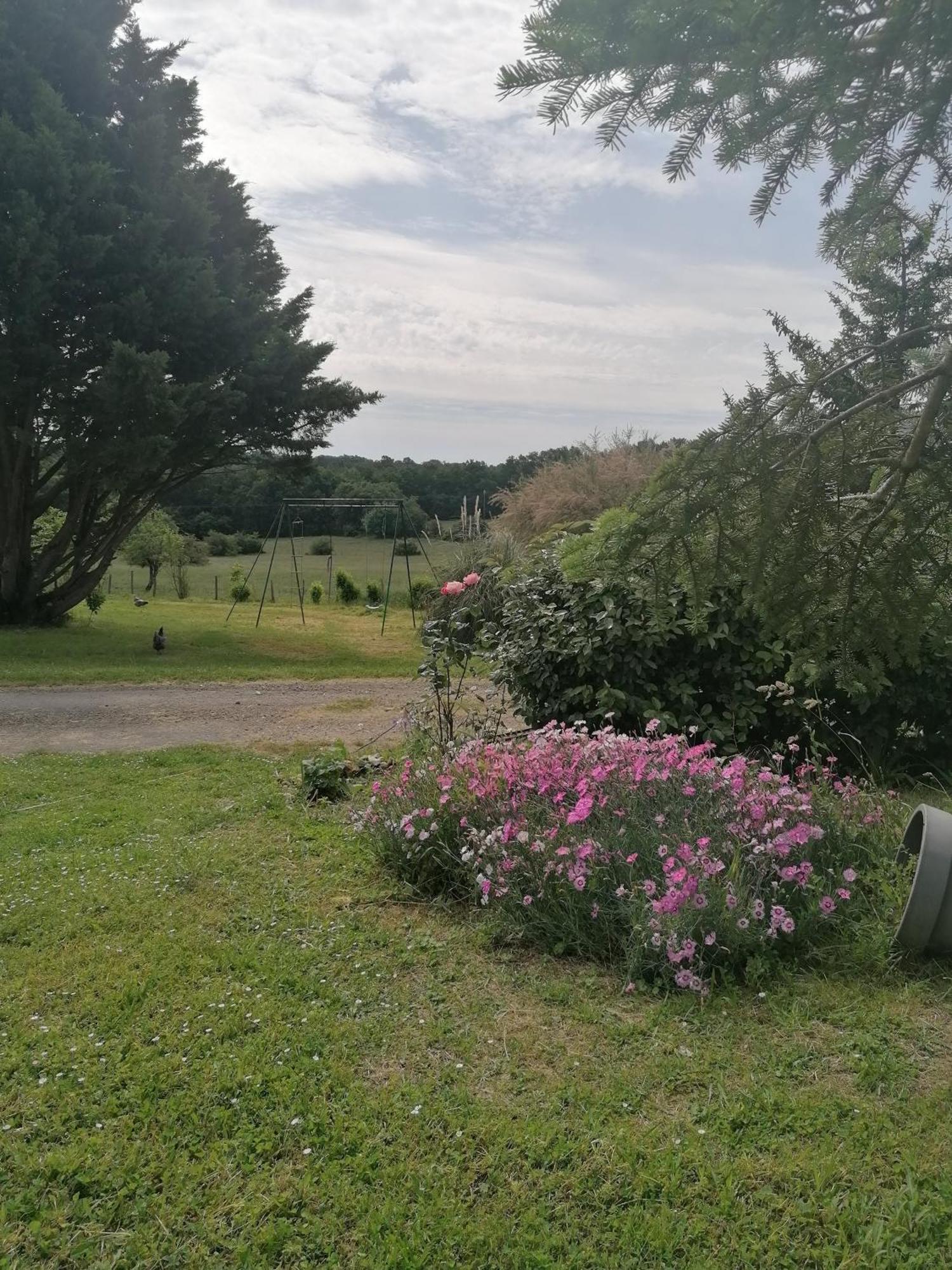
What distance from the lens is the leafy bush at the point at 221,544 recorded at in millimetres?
32094

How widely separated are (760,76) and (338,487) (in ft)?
72.8

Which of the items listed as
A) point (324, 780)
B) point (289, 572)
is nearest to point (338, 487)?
point (289, 572)

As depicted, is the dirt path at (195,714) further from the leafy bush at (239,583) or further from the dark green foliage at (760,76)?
the leafy bush at (239,583)

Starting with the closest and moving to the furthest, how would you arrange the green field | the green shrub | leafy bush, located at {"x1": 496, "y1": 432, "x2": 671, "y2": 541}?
leafy bush, located at {"x1": 496, "y1": 432, "x2": 671, "y2": 541} < the green field < the green shrub

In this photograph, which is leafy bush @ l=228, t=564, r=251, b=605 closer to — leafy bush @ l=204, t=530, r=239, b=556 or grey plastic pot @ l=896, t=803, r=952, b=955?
leafy bush @ l=204, t=530, r=239, b=556

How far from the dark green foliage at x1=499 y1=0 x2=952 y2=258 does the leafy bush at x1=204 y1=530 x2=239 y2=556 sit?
31436 mm

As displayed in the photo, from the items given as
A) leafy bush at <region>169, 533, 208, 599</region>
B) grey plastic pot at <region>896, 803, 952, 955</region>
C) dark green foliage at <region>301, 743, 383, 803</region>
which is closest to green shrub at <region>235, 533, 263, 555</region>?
leafy bush at <region>169, 533, 208, 599</region>

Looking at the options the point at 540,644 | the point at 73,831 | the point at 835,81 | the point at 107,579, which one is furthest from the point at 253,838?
the point at 107,579

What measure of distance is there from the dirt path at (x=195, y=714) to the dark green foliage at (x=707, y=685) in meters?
1.98

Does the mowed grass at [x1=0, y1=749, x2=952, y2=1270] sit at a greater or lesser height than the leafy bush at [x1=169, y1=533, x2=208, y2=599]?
lesser

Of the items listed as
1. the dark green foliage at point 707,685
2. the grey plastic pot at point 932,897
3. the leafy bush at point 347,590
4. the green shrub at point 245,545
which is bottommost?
the grey plastic pot at point 932,897

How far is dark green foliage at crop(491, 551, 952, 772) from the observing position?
511cm

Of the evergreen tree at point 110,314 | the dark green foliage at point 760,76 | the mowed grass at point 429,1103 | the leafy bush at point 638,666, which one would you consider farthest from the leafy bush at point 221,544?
the dark green foliage at point 760,76

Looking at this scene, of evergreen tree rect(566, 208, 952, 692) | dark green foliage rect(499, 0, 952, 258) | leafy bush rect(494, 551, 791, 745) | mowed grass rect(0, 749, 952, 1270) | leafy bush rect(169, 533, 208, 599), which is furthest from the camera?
leafy bush rect(169, 533, 208, 599)
